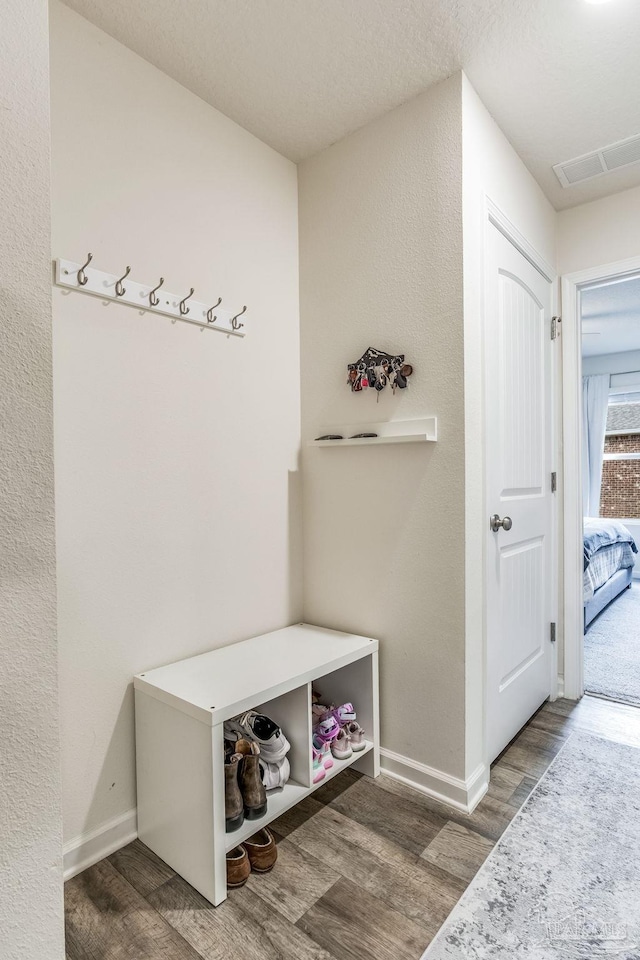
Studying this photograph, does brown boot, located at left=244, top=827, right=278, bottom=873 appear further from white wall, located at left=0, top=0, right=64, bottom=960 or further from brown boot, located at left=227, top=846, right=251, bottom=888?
white wall, located at left=0, top=0, right=64, bottom=960

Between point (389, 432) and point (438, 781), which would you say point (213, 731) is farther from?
point (389, 432)

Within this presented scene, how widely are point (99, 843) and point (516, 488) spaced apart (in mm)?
1907

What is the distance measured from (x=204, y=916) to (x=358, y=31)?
2500mm

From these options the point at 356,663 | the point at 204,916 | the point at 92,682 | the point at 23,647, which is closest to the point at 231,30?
the point at 23,647

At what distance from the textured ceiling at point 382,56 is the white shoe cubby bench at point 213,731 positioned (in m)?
1.95

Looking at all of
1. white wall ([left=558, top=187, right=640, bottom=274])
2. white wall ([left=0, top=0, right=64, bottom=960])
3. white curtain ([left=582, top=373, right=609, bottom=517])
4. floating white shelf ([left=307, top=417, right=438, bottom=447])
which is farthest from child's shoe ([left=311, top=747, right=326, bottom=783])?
white curtain ([left=582, top=373, right=609, bottom=517])

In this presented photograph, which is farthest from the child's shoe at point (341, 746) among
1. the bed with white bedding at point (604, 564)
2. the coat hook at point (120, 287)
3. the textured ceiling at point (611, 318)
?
the textured ceiling at point (611, 318)

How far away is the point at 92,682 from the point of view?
1521 millimetres

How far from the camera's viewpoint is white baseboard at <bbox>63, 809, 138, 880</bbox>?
1.46 metres

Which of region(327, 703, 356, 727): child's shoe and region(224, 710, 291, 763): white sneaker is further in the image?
region(327, 703, 356, 727): child's shoe

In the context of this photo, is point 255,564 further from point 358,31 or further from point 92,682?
point 358,31

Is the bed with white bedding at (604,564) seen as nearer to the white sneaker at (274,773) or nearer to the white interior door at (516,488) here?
the white interior door at (516,488)

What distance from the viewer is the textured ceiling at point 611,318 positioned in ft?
13.2

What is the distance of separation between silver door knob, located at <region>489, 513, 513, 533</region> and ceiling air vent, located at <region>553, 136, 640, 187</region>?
1557 millimetres
